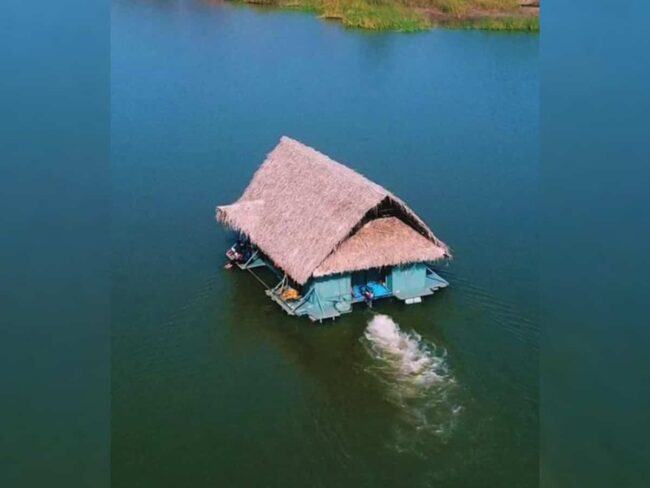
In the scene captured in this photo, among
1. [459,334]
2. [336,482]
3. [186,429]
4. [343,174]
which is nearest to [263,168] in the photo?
[343,174]

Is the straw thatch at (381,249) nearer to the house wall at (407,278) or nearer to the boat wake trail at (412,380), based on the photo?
the house wall at (407,278)

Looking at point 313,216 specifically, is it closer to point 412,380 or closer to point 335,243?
point 335,243

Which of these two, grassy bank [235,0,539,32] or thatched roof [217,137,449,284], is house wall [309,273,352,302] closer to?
thatched roof [217,137,449,284]

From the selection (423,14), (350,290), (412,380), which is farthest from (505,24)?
(412,380)

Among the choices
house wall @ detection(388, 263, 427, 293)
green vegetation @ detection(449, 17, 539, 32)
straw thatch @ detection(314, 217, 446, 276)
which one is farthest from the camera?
green vegetation @ detection(449, 17, 539, 32)

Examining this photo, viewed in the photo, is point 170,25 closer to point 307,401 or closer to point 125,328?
point 125,328

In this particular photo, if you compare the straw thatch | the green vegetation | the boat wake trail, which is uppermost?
the green vegetation

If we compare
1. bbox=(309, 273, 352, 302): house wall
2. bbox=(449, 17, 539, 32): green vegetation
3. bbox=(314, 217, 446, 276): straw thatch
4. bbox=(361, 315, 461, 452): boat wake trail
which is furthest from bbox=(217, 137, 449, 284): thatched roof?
bbox=(449, 17, 539, 32): green vegetation

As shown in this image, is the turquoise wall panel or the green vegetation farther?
the green vegetation
